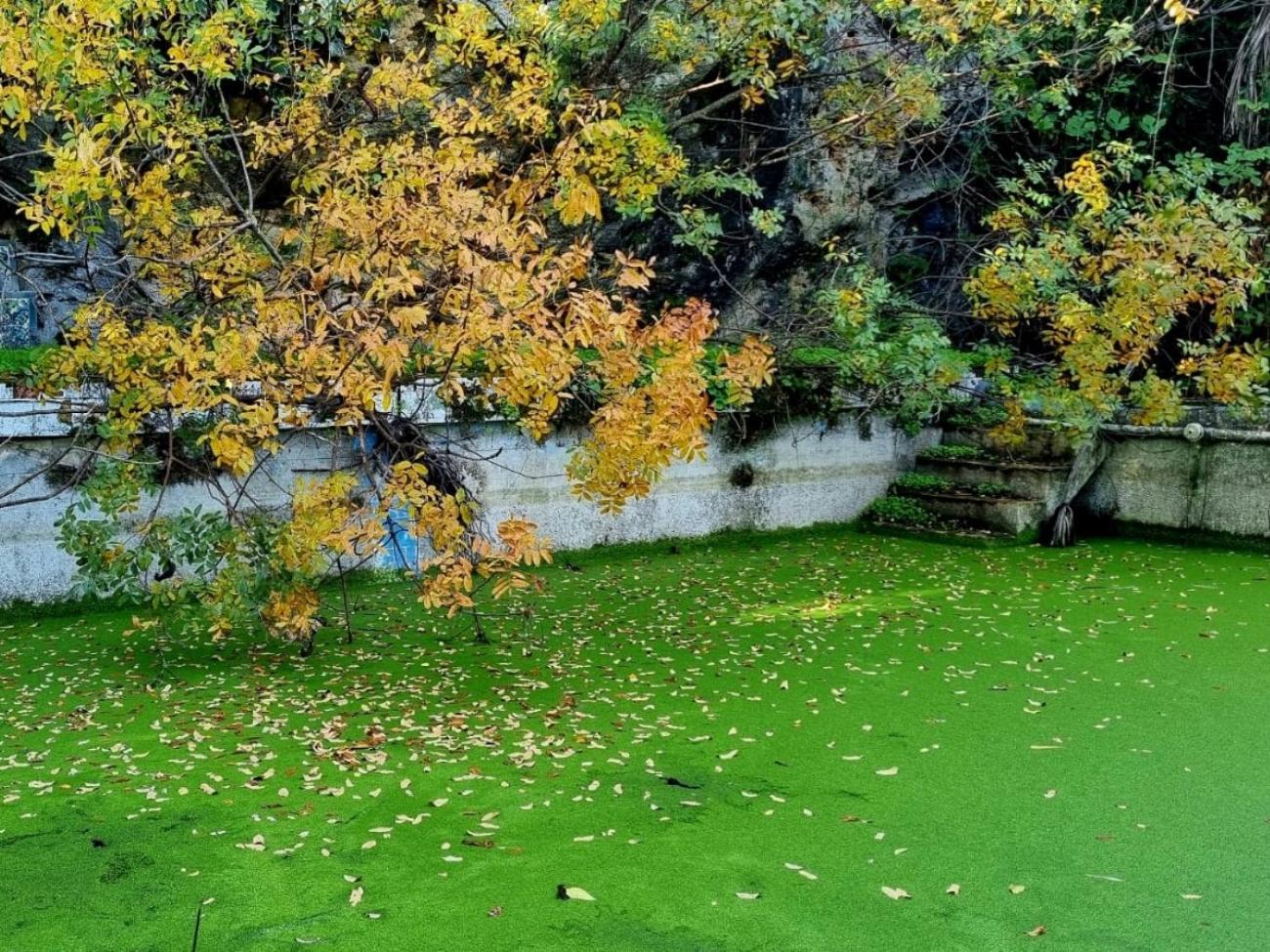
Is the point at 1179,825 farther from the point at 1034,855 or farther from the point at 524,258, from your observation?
the point at 524,258

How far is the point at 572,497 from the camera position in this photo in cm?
661

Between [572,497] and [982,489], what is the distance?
2746mm

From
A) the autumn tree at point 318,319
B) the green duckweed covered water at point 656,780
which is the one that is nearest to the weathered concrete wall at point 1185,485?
the green duckweed covered water at point 656,780

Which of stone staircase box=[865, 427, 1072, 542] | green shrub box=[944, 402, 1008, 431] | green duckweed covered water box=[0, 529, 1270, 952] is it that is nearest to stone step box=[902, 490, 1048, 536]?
stone staircase box=[865, 427, 1072, 542]

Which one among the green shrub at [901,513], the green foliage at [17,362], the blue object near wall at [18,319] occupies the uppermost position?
the blue object near wall at [18,319]

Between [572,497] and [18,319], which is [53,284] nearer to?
[18,319]

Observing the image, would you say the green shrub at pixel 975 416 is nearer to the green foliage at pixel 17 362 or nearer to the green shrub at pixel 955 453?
the green shrub at pixel 955 453

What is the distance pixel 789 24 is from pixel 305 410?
3139mm

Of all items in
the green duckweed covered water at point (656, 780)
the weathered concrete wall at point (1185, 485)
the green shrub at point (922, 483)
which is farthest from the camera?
the green shrub at point (922, 483)

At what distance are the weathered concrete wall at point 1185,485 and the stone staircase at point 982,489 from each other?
0.39 meters

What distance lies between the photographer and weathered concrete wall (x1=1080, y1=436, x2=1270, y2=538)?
6941mm

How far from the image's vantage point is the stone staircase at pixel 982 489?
24.1ft

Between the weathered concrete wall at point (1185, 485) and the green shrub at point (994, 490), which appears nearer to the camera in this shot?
the weathered concrete wall at point (1185, 485)

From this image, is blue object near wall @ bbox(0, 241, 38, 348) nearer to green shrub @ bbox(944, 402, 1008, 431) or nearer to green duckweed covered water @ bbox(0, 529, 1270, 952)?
green duckweed covered water @ bbox(0, 529, 1270, 952)
